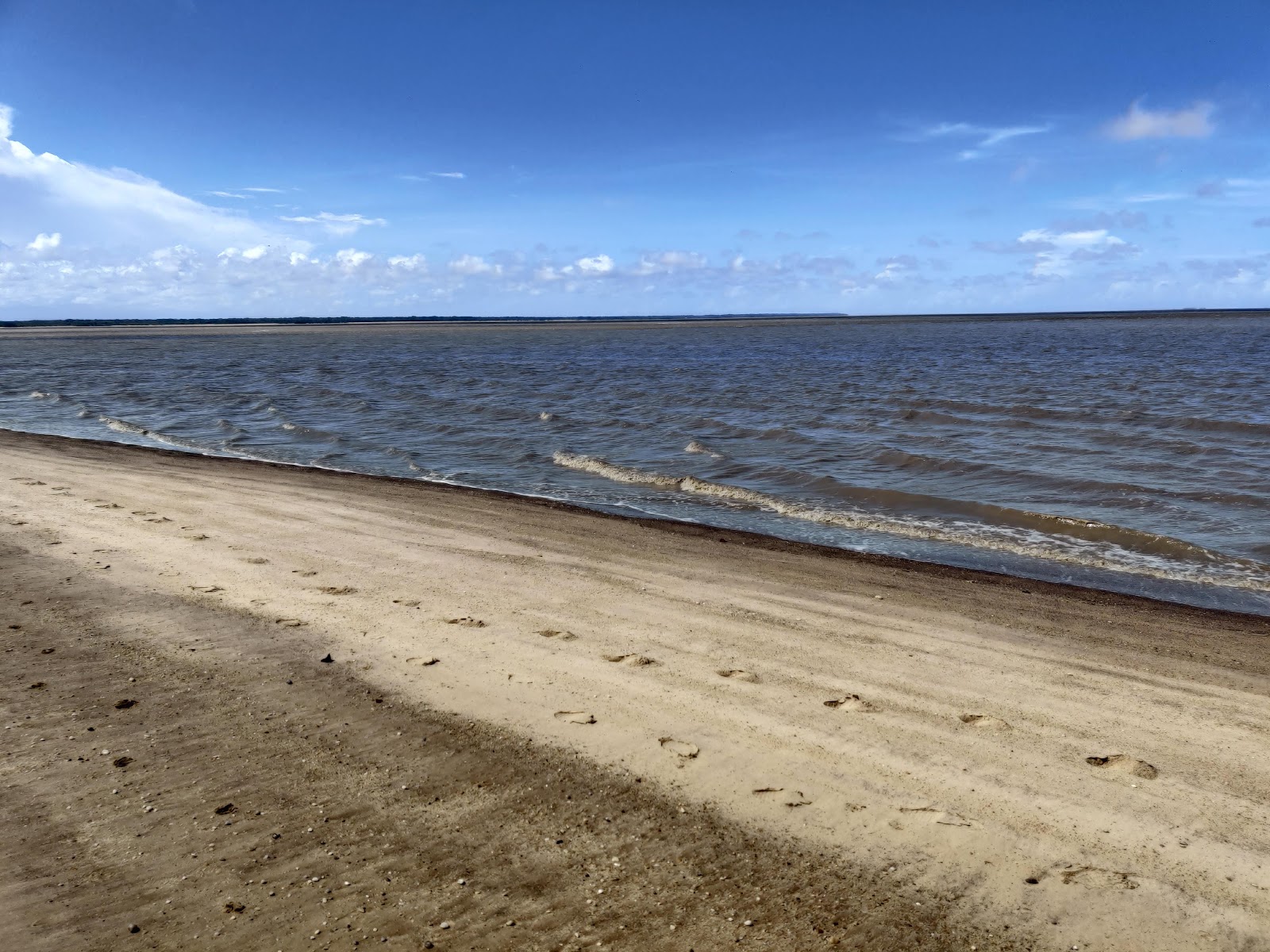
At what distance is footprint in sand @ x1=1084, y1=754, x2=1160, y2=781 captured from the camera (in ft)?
16.6

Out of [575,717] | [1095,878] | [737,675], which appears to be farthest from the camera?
[737,675]

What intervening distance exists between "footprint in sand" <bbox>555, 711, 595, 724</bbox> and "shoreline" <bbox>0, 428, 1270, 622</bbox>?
18.7ft

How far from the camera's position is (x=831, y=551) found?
1106 centimetres

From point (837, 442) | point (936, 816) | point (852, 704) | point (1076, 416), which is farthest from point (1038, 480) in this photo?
point (936, 816)

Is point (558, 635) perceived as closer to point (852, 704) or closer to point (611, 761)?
point (611, 761)

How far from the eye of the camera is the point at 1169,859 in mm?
4230

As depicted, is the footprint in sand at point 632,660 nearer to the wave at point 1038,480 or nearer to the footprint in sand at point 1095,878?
the footprint in sand at point 1095,878

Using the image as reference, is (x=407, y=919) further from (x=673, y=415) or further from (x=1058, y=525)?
(x=673, y=415)

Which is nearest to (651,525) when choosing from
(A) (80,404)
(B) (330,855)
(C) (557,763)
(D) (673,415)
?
(C) (557,763)

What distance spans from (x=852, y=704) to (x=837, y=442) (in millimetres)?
13783

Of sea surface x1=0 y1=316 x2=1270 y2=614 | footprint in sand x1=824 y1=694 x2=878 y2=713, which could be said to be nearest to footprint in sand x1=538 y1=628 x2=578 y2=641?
footprint in sand x1=824 y1=694 x2=878 y2=713

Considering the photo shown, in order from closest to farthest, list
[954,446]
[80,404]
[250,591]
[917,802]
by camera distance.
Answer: [917,802]
[250,591]
[954,446]
[80,404]

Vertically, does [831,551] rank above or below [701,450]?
below

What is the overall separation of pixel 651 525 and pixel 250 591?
5657 mm
